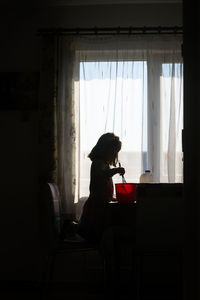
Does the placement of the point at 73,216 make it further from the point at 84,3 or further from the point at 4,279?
the point at 84,3

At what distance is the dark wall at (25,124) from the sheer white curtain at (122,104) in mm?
247

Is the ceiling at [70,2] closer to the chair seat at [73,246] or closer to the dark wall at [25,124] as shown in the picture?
the dark wall at [25,124]

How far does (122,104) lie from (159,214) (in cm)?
158

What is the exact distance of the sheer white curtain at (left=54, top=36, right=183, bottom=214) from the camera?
141 inches

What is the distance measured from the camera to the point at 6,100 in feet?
12.2

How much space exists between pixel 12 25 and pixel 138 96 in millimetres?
1372

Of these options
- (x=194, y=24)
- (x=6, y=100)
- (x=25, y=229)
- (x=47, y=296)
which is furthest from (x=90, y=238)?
(x=194, y=24)

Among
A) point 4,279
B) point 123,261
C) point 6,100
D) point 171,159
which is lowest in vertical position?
point 4,279

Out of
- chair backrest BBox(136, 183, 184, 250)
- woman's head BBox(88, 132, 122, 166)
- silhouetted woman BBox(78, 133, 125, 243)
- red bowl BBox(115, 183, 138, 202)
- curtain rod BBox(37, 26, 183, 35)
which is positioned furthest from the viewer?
curtain rod BBox(37, 26, 183, 35)

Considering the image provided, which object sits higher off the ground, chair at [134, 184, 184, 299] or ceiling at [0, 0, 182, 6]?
ceiling at [0, 0, 182, 6]

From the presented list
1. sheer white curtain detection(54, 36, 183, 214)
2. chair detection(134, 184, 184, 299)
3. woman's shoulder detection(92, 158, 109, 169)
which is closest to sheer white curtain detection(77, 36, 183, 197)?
sheer white curtain detection(54, 36, 183, 214)

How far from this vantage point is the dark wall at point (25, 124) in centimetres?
366

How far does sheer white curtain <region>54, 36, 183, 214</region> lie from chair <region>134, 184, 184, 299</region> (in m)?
1.34

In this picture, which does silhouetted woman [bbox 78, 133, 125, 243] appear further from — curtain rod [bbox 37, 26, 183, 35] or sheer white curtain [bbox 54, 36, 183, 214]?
curtain rod [bbox 37, 26, 183, 35]
